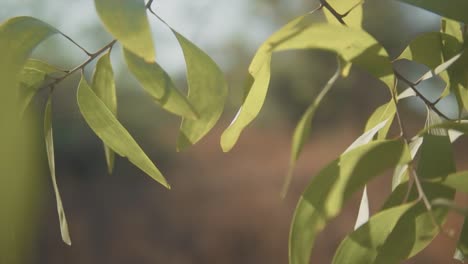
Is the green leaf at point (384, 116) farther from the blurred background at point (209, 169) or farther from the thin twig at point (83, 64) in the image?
the blurred background at point (209, 169)

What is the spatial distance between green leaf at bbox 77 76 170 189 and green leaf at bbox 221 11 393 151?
5cm

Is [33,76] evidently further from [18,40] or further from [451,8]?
[451,8]

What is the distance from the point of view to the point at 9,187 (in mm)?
230

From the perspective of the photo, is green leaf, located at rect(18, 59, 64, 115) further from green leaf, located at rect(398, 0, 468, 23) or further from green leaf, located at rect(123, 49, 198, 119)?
green leaf, located at rect(398, 0, 468, 23)

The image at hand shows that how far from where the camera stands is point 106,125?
1.24 ft

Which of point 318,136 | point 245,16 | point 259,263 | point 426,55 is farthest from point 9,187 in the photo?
point 318,136

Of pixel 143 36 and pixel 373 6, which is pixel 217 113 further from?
pixel 373 6

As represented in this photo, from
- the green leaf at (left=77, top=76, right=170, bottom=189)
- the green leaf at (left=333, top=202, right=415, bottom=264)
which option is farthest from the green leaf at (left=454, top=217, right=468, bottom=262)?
the green leaf at (left=77, top=76, right=170, bottom=189)

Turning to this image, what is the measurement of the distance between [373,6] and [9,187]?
5892 millimetres

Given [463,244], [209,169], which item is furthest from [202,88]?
[209,169]

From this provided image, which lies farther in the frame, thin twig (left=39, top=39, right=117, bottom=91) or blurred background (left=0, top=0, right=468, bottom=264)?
blurred background (left=0, top=0, right=468, bottom=264)

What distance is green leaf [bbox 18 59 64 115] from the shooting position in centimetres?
38

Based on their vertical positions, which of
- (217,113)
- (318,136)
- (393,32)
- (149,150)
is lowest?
(318,136)

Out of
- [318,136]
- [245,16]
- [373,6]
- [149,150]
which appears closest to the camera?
[149,150]
